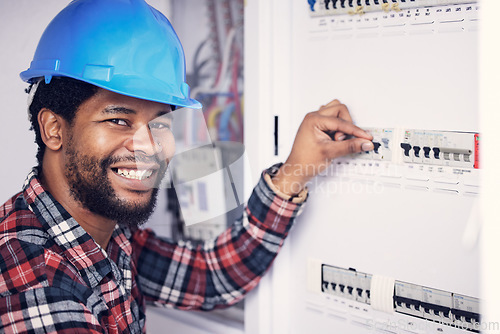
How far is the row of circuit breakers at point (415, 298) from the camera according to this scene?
2.84 feet

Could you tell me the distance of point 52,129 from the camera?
0.96m

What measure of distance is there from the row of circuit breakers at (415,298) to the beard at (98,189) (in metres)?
0.46

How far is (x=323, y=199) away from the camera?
3.50ft

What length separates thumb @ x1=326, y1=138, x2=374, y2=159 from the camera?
3.11ft

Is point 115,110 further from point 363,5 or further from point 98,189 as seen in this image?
point 363,5

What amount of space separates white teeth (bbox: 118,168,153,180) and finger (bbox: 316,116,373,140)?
387 millimetres

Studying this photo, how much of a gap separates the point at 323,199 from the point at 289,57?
0.34m

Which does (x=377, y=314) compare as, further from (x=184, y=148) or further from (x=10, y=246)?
(x=184, y=148)

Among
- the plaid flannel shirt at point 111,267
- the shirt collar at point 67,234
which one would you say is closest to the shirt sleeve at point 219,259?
the plaid flannel shirt at point 111,267

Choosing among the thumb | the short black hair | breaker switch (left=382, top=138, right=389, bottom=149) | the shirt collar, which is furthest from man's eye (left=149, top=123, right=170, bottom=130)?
breaker switch (left=382, top=138, right=389, bottom=149)

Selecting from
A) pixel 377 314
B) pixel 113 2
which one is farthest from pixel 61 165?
pixel 377 314

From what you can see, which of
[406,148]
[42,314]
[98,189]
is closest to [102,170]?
[98,189]

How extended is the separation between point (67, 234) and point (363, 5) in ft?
2.46

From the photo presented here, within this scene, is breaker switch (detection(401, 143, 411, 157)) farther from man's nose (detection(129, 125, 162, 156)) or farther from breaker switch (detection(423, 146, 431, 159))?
man's nose (detection(129, 125, 162, 156))
